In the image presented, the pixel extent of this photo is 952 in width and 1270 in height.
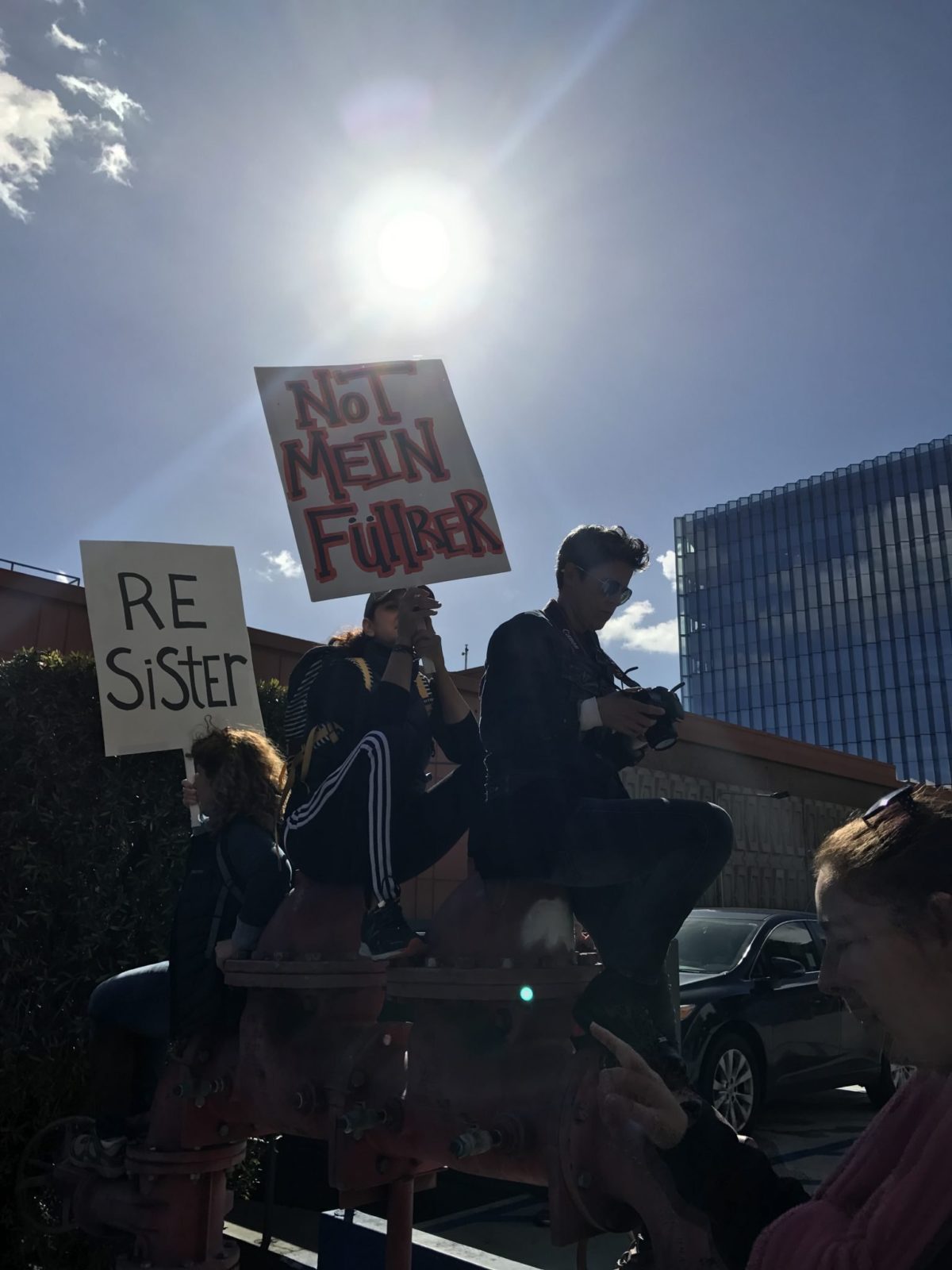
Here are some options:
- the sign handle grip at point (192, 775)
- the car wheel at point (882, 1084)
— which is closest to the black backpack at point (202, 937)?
the sign handle grip at point (192, 775)

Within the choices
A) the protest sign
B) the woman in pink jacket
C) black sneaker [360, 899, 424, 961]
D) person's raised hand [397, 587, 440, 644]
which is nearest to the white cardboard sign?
the protest sign

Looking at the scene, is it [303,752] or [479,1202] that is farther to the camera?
[479,1202]

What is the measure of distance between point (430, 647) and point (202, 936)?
115cm

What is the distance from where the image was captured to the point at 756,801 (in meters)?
15.6

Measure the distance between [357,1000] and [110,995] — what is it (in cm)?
111

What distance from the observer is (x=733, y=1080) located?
7211 mm

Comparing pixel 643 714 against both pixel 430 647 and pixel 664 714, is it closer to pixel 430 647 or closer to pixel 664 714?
pixel 664 714

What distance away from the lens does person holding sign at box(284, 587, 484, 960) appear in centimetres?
247

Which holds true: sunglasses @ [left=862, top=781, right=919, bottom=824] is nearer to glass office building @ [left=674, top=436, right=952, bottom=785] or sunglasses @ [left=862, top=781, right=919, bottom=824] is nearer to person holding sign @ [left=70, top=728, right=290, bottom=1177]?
person holding sign @ [left=70, top=728, right=290, bottom=1177]

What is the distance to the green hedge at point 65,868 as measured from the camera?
14.6ft

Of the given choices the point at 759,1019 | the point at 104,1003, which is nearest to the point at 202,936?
the point at 104,1003

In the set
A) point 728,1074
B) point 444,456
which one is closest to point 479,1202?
point 728,1074

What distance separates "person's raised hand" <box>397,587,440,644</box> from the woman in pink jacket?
1.50 m

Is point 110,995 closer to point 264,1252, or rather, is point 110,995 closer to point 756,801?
point 264,1252
